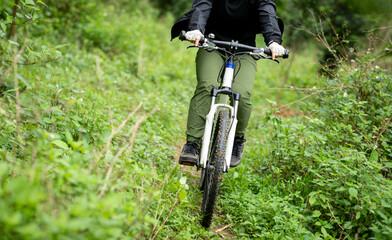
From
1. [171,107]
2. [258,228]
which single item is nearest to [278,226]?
[258,228]

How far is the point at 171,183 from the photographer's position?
10.4 feet

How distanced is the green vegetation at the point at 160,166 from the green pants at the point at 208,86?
384mm

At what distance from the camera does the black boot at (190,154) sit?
10.4 feet

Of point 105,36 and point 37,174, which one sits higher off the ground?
point 105,36

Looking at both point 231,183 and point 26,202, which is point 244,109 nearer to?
point 231,183

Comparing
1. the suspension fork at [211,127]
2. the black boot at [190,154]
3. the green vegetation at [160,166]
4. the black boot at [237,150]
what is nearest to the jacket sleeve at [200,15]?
the suspension fork at [211,127]

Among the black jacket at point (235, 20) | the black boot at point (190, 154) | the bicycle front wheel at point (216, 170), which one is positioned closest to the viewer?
the bicycle front wheel at point (216, 170)

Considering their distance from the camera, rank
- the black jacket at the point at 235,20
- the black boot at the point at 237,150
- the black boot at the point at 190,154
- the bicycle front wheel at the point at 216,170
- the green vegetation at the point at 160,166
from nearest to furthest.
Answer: the green vegetation at the point at 160,166 < the bicycle front wheel at the point at 216,170 < the black boot at the point at 190,154 < the black jacket at the point at 235,20 < the black boot at the point at 237,150

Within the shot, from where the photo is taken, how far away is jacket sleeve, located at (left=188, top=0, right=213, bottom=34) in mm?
3197

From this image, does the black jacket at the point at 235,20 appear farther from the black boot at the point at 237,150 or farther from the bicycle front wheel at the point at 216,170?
the black boot at the point at 237,150

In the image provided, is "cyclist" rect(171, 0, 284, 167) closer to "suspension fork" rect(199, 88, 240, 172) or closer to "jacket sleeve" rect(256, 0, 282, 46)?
"jacket sleeve" rect(256, 0, 282, 46)

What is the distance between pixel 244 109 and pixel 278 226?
43.8 inches

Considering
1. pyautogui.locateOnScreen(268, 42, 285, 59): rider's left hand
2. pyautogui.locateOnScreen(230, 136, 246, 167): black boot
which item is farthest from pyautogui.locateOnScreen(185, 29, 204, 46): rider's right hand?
pyautogui.locateOnScreen(230, 136, 246, 167): black boot

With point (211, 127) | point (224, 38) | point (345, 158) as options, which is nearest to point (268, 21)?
point (224, 38)
